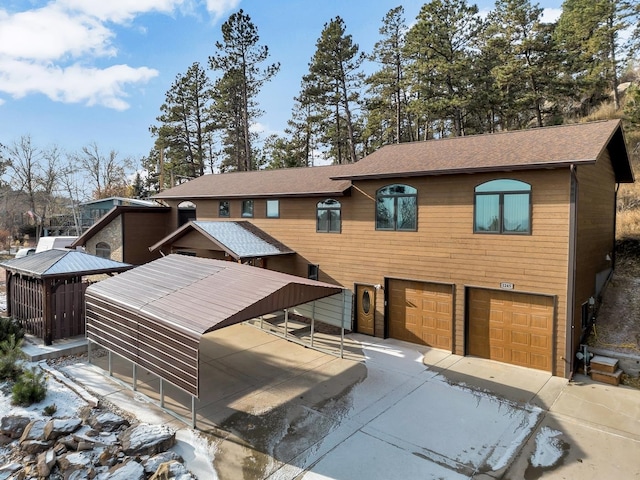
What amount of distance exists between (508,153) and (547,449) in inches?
268

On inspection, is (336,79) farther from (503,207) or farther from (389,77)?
(503,207)

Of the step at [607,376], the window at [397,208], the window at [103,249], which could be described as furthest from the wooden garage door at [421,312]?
the window at [103,249]

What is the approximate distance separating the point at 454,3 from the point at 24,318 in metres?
26.9

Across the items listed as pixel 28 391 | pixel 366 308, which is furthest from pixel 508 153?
pixel 28 391

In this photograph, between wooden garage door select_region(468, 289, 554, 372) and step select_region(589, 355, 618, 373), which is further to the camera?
wooden garage door select_region(468, 289, 554, 372)

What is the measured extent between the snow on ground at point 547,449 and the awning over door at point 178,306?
4829mm

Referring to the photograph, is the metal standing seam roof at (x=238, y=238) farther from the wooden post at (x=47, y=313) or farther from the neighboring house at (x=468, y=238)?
the wooden post at (x=47, y=313)

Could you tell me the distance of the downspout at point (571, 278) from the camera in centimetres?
848

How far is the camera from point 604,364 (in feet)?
28.1

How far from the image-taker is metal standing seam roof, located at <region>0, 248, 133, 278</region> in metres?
10.2

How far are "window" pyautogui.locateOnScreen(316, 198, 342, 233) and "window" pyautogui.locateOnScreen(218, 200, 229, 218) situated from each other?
4816mm

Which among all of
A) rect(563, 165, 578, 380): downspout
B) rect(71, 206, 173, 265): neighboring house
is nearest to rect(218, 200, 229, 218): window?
rect(71, 206, 173, 265): neighboring house

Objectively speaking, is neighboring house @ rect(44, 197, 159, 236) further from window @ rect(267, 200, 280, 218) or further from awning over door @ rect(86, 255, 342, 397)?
awning over door @ rect(86, 255, 342, 397)

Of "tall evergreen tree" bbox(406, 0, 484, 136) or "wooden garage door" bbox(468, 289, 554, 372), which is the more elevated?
"tall evergreen tree" bbox(406, 0, 484, 136)
